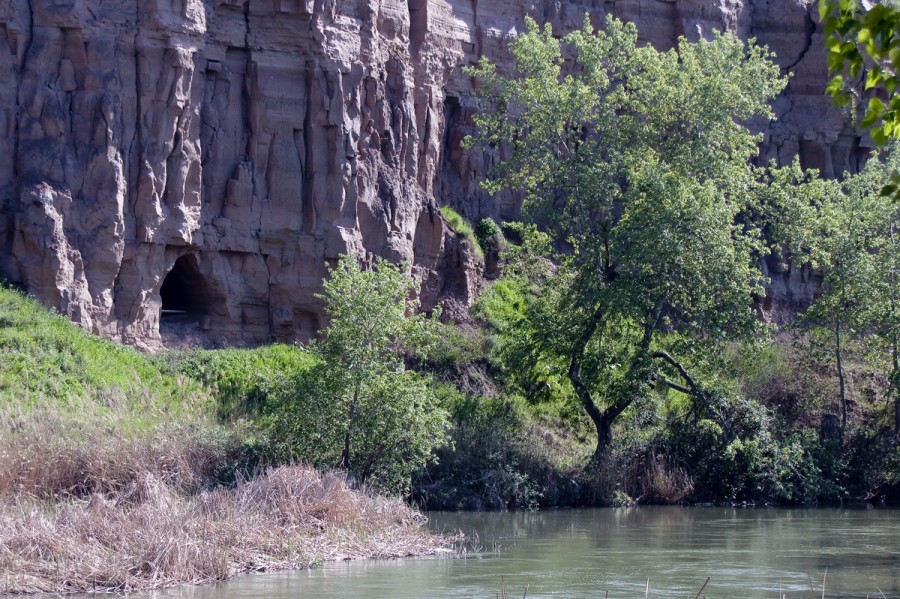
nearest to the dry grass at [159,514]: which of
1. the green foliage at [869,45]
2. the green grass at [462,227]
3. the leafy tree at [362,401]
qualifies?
the leafy tree at [362,401]

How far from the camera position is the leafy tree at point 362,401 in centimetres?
2044

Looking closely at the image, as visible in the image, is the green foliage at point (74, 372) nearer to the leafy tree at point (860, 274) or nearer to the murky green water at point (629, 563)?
the murky green water at point (629, 563)

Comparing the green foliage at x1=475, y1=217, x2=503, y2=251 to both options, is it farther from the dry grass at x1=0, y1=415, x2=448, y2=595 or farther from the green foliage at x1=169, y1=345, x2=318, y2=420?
the dry grass at x1=0, y1=415, x2=448, y2=595

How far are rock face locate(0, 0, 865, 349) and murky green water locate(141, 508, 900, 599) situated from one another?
387 inches

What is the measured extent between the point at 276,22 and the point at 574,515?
1605cm

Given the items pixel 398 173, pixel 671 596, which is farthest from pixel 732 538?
pixel 398 173

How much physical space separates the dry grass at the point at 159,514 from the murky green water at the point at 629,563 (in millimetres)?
553

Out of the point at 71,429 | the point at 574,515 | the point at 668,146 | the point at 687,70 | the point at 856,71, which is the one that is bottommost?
the point at 574,515

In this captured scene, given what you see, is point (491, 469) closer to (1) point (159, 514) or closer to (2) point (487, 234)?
(1) point (159, 514)

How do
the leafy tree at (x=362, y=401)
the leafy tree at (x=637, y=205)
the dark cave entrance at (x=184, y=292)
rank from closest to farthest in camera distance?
the leafy tree at (x=362, y=401) → the leafy tree at (x=637, y=205) → the dark cave entrance at (x=184, y=292)

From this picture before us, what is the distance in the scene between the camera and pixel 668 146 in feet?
88.0

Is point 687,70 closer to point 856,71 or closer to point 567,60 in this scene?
point 567,60

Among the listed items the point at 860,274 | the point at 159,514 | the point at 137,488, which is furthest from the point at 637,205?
the point at 159,514

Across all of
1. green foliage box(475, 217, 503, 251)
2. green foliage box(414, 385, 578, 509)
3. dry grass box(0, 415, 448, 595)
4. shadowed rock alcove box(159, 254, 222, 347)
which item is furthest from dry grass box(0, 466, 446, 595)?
green foliage box(475, 217, 503, 251)
